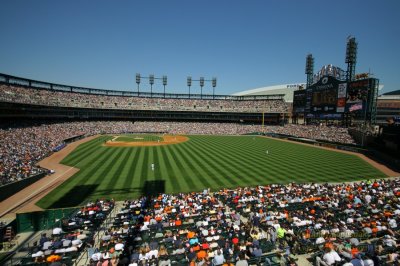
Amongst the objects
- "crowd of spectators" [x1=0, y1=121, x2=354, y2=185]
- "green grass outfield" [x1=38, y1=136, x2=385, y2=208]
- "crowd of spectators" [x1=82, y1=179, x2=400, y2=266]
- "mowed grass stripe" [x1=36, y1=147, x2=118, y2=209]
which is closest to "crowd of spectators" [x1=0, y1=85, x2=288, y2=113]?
"crowd of spectators" [x1=0, y1=121, x2=354, y2=185]

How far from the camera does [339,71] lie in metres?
54.3

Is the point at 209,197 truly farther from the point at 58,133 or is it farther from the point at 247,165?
the point at 58,133

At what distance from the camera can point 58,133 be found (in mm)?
52938

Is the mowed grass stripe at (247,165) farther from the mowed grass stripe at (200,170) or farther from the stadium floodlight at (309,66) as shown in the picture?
the stadium floodlight at (309,66)

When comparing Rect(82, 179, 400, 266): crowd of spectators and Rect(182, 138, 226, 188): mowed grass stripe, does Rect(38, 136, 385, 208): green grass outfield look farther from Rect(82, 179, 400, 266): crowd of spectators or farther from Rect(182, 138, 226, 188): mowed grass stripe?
Rect(82, 179, 400, 266): crowd of spectators

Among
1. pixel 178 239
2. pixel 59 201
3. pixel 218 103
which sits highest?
pixel 218 103

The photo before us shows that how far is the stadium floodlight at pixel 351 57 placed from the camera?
56.7m

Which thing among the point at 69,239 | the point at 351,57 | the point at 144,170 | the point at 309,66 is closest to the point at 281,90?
the point at 309,66

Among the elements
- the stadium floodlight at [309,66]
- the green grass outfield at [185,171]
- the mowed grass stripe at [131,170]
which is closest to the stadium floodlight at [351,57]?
the stadium floodlight at [309,66]

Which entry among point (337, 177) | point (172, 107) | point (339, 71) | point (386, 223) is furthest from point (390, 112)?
point (386, 223)

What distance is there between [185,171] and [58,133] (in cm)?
3873

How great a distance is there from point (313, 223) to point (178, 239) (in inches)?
287

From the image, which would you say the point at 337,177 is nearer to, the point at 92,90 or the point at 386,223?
the point at 386,223

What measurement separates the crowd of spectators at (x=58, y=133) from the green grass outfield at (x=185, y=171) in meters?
4.65
